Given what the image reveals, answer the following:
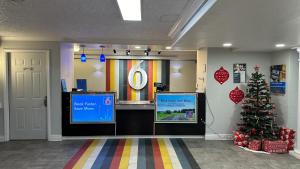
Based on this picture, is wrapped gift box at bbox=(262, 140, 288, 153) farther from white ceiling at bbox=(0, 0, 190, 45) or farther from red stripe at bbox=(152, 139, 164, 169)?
white ceiling at bbox=(0, 0, 190, 45)

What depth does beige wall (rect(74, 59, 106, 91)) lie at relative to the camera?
8320mm

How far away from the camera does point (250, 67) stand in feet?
17.9

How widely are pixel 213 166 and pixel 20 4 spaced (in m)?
3.70

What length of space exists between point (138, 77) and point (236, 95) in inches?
155

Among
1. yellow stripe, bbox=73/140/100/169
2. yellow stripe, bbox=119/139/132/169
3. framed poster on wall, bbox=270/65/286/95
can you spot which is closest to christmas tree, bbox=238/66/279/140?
framed poster on wall, bbox=270/65/286/95

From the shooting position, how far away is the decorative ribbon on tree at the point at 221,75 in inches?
214

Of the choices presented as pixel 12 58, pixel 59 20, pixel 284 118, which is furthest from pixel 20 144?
pixel 284 118

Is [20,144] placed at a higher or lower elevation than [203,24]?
lower

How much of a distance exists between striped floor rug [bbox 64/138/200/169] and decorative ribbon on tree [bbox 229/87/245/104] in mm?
Answer: 1642

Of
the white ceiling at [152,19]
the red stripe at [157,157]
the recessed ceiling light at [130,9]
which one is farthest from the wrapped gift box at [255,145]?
the recessed ceiling light at [130,9]

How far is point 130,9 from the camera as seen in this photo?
2816mm

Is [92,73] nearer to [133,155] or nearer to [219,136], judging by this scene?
[133,155]

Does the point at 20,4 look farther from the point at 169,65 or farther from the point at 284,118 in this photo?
the point at 169,65

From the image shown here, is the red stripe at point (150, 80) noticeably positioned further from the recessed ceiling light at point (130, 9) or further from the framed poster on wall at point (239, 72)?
the recessed ceiling light at point (130, 9)
